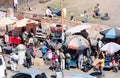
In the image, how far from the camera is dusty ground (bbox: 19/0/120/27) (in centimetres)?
4325

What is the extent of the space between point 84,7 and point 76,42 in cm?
1380

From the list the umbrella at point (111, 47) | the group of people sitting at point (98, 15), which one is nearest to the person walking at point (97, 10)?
the group of people sitting at point (98, 15)

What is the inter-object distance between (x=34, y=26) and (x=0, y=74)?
33.4 ft

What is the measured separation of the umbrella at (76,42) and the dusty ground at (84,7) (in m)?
9.26

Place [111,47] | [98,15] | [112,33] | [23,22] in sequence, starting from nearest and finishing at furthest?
[111,47], [112,33], [23,22], [98,15]

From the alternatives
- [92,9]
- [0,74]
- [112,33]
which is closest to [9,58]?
[0,74]

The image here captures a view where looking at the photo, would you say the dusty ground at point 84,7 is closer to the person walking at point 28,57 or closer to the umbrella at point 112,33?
the umbrella at point 112,33

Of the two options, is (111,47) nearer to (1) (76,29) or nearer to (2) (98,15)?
(1) (76,29)

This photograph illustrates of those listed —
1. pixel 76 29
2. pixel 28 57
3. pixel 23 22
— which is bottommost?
pixel 28 57

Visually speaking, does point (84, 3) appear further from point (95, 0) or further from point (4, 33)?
point (4, 33)

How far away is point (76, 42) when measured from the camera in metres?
32.8

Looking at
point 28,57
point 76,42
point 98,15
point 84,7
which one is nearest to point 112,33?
point 76,42

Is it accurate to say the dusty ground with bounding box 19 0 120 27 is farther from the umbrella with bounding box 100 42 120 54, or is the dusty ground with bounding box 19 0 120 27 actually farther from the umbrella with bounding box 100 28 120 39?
the umbrella with bounding box 100 42 120 54

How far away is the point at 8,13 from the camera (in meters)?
41.1
